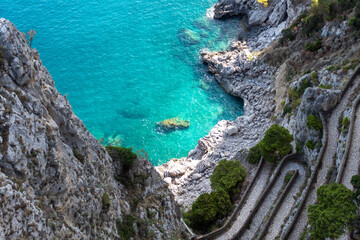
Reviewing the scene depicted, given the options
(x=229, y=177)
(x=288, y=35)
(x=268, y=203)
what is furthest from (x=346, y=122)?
(x=288, y=35)

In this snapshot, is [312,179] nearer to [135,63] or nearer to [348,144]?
[348,144]

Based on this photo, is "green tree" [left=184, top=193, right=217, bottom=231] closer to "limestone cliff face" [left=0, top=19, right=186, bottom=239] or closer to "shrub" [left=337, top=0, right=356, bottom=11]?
"limestone cliff face" [left=0, top=19, right=186, bottom=239]

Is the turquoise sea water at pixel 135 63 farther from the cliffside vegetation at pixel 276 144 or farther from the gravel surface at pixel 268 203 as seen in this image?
the gravel surface at pixel 268 203

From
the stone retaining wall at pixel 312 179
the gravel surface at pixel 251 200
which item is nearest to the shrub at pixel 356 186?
the stone retaining wall at pixel 312 179

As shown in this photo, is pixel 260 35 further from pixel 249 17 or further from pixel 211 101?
pixel 211 101

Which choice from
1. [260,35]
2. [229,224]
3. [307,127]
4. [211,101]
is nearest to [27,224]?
[229,224]

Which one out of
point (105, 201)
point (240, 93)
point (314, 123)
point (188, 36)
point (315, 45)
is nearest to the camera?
point (105, 201)
